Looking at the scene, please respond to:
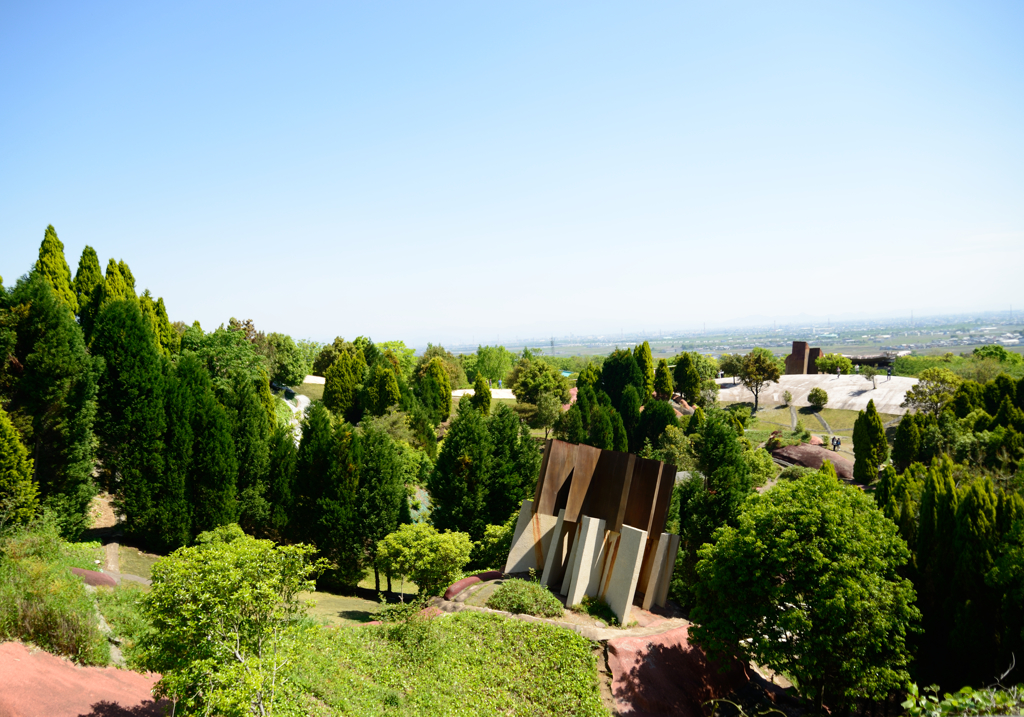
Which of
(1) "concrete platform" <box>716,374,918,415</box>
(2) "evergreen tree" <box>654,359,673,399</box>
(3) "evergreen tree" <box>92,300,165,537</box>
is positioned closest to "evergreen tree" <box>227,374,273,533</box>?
(3) "evergreen tree" <box>92,300,165,537</box>

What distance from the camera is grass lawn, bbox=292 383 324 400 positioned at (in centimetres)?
5497

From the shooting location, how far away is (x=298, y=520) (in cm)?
2541

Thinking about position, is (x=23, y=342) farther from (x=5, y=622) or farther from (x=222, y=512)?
(x=5, y=622)

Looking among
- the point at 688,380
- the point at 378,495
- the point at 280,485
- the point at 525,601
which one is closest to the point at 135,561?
the point at 280,485

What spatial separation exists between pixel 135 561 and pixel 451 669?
572 inches

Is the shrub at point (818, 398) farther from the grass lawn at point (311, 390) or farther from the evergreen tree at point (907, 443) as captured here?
the grass lawn at point (311, 390)

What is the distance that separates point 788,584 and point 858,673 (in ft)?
7.12

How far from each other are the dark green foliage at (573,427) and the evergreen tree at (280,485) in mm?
23479

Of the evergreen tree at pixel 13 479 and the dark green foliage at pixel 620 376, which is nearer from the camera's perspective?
the evergreen tree at pixel 13 479

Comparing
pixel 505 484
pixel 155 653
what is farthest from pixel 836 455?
pixel 155 653

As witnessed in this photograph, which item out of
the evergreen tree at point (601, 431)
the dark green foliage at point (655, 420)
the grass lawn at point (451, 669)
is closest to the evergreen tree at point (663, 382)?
the dark green foliage at point (655, 420)

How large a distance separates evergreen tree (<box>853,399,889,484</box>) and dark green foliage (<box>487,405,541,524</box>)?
2281cm

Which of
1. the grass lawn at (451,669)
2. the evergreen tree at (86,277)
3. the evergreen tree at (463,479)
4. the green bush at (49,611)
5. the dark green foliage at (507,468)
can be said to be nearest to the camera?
the grass lawn at (451,669)

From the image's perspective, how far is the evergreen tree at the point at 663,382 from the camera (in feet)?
199
